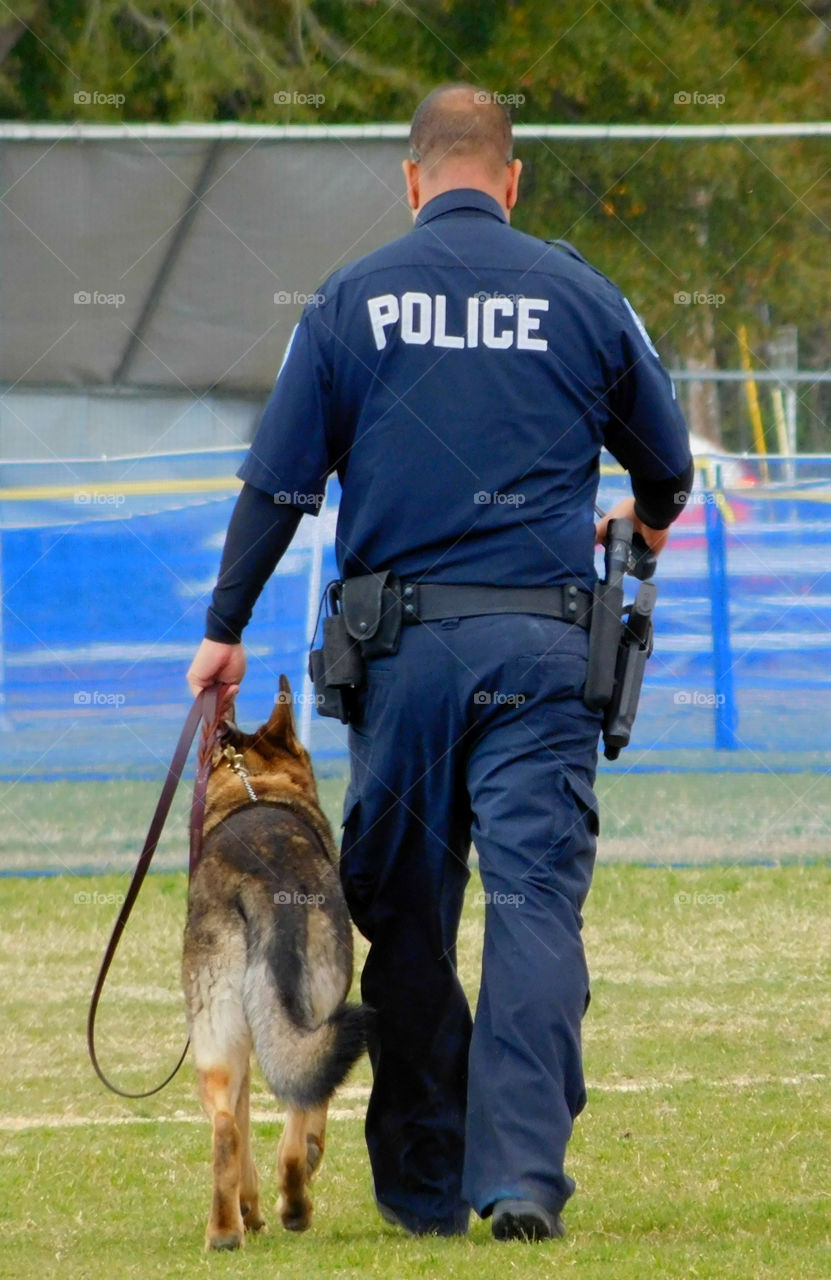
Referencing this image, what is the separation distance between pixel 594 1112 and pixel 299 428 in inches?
93.1

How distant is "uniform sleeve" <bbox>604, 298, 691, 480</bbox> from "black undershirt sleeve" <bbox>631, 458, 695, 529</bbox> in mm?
27

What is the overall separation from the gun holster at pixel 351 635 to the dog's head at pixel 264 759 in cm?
71

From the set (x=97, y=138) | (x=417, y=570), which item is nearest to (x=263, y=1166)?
(x=417, y=570)

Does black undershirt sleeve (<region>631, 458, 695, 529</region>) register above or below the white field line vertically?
above

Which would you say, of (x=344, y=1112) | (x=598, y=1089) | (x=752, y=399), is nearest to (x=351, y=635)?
(x=344, y=1112)

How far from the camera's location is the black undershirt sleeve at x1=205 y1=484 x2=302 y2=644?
3.58 m

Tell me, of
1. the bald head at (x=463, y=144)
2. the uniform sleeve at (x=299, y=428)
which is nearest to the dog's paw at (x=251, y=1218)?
the uniform sleeve at (x=299, y=428)

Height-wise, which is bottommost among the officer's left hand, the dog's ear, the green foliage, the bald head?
the dog's ear

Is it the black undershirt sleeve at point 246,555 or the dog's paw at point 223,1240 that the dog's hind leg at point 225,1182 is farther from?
the black undershirt sleeve at point 246,555

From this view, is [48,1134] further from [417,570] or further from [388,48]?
[388,48]

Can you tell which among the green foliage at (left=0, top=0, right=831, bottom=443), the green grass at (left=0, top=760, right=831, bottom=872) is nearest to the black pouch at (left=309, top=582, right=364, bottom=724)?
the green grass at (left=0, top=760, right=831, bottom=872)

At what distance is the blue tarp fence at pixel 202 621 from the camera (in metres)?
9.57

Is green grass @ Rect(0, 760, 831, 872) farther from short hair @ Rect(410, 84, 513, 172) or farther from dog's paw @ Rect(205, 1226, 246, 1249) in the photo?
short hair @ Rect(410, 84, 513, 172)

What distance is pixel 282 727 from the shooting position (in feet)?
14.7
